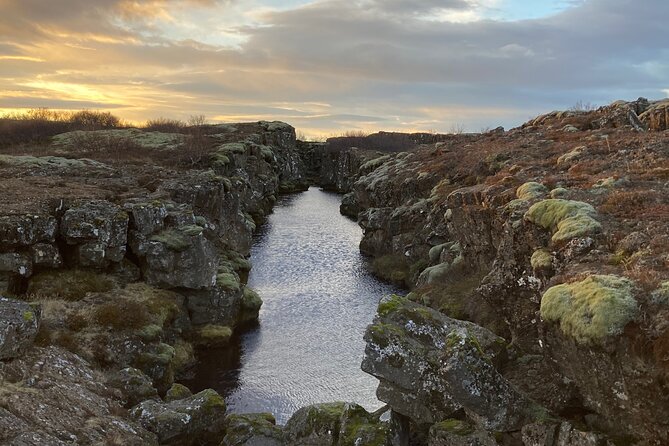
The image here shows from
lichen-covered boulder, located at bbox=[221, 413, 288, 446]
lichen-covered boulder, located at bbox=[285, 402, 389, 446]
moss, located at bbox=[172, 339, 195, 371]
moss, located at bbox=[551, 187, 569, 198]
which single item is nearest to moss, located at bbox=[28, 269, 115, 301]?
moss, located at bbox=[172, 339, 195, 371]

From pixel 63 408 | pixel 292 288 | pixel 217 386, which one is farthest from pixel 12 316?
pixel 292 288

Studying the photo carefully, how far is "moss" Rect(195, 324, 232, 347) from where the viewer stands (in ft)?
150

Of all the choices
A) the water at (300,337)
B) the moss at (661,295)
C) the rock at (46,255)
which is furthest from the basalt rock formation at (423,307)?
the water at (300,337)

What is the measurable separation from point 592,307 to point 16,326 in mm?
28584

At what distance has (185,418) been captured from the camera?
29172 mm

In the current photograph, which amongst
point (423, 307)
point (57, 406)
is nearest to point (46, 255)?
point (57, 406)

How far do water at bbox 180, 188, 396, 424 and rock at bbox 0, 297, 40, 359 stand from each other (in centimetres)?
1196

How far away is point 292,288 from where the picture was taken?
61.0m

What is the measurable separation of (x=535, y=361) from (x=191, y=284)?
30440mm

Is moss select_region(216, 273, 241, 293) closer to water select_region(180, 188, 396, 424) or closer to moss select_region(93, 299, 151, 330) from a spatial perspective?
water select_region(180, 188, 396, 424)

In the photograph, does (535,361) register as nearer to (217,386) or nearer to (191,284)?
(217,386)

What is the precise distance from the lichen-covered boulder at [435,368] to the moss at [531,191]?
11.4m

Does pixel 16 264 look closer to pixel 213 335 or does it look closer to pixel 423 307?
pixel 213 335

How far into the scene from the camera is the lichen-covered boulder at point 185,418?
28.6m
